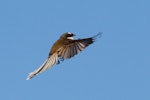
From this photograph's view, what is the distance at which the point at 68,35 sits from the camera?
558 cm

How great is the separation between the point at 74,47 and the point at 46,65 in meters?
0.96

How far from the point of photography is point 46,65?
4.44 metres

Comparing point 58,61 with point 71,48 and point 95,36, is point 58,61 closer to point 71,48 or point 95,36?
point 71,48

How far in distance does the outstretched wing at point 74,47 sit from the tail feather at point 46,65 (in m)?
0.14

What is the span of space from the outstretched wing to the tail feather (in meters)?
0.14

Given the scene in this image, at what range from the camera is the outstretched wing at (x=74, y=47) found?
501 cm

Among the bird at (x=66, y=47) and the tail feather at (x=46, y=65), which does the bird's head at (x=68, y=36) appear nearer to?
the bird at (x=66, y=47)

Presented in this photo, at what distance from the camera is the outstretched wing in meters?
5.01

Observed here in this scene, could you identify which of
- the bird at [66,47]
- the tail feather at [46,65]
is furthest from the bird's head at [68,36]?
the tail feather at [46,65]

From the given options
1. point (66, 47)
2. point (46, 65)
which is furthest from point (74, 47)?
point (46, 65)

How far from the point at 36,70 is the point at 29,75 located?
278mm

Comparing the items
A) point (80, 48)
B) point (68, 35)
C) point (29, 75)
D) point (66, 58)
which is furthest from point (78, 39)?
point (29, 75)

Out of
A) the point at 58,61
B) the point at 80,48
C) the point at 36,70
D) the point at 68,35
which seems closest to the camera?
the point at 36,70

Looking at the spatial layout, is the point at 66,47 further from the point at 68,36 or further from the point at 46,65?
the point at 46,65
